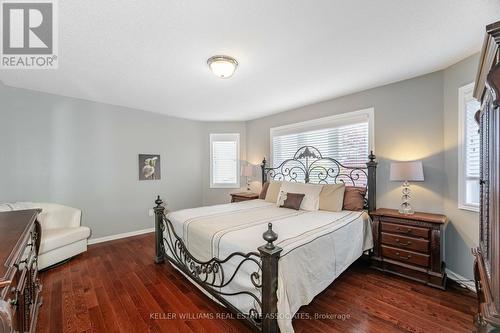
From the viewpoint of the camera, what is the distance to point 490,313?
0.80 meters

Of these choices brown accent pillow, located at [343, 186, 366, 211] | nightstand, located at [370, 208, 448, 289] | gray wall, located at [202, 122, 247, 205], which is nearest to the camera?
nightstand, located at [370, 208, 448, 289]

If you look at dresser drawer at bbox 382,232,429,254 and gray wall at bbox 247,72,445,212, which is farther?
gray wall at bbox 247,72,445,212

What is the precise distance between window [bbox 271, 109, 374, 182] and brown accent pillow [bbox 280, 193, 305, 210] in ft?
3.10

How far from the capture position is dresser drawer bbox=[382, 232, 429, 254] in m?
2.50

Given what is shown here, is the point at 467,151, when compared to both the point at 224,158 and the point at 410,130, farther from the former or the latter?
the point at 224,158

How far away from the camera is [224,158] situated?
555 centimetres

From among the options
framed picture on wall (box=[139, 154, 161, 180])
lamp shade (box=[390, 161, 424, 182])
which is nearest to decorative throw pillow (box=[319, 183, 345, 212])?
→ lamp shade (box=[390, 161, 424, 182])

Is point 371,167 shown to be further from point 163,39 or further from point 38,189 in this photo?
point 38,189

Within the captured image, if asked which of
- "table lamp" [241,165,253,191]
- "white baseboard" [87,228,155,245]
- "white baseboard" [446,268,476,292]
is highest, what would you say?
"table lamp" [241,165,253,191]

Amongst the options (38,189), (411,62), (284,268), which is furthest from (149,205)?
(411,62)

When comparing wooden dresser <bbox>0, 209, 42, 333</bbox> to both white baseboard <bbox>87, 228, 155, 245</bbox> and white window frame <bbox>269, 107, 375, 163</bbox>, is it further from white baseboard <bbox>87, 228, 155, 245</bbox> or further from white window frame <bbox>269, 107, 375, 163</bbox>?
white window frame <bbox>269, 107, 375, 163</bbox>

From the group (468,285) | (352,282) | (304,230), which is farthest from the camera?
(352,282)

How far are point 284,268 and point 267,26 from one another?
78.6 inches

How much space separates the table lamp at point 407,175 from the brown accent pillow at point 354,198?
481 mm
